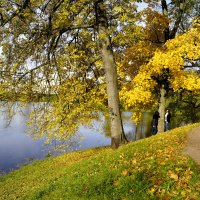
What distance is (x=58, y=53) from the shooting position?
61.5ft

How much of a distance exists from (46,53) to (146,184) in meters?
10.2

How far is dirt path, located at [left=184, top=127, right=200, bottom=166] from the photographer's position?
1184 cm

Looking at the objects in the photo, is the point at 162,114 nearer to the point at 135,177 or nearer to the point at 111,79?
the point at 111,79

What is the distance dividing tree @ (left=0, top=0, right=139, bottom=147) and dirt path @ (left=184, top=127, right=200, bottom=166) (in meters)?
3.77

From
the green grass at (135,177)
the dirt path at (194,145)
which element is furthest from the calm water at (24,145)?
the dirt path at (194,145)

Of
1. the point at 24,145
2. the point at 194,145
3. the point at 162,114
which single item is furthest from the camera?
the point at 24,145

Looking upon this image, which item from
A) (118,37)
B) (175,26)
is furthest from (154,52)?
(118,37)

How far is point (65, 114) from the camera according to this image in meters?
18.5

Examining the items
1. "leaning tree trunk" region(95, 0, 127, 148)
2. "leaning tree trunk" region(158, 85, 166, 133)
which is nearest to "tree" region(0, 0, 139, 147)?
"leaning tree trunk" region(95, 0, 127, 148)

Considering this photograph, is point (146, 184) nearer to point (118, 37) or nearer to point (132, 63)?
point (118, 37)

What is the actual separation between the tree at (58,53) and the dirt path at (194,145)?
377 centimetres

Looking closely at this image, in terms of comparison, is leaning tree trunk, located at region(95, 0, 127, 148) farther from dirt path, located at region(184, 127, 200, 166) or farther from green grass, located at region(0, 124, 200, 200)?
dirt path, located at region(184, 127, 200, 166)

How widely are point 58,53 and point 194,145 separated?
9.09 metres

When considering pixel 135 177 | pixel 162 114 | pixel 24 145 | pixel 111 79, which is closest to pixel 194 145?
pixel 135 177
